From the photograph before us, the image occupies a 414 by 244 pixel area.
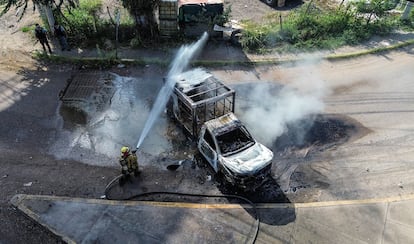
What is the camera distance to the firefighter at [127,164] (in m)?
9.70

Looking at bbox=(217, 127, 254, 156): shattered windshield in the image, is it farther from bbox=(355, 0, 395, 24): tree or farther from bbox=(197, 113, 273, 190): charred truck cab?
bbox=(355, 0, 395, 24): tree

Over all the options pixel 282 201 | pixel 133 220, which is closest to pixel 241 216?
pixel 282 201

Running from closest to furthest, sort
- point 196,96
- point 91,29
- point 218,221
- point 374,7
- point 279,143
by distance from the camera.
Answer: point 218,221 < point 196,96 < point 279,143 < point 91,29 < point 374,7

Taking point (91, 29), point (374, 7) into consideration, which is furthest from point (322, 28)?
point (91, 29)

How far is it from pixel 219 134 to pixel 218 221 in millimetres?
2516

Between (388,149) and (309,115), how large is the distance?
286cm

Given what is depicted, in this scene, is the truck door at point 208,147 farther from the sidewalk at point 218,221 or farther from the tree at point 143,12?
the tree at point 143,12

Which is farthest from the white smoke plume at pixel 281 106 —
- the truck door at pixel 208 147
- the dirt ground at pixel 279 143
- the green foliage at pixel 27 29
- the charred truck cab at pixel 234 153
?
the green foliage at pixel 27 29

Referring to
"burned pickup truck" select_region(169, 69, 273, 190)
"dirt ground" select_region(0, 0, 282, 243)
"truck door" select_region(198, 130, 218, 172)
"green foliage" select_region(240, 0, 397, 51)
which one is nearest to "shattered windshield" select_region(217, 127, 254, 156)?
"burned pickup truck" select_region(169, 69, 273, 190)

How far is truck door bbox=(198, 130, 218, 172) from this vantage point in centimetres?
1006

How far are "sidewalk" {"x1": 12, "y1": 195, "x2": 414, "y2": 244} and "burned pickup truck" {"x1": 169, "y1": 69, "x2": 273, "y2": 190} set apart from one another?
102cm

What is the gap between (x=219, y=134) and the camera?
33.1ft

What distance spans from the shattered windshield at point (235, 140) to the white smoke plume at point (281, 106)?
135 cm

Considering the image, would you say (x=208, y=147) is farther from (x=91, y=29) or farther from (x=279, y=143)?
(x=91, y=29)
